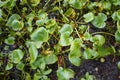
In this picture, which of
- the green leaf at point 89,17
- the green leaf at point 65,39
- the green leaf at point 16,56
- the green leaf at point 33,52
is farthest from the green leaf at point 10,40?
the green leaf at point 89,17

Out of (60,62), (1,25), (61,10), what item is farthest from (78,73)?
(1,25)

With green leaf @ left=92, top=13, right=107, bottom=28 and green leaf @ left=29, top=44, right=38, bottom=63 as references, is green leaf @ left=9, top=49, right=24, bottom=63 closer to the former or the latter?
green leaf @ left=29, top=44, right=38, bottom=63

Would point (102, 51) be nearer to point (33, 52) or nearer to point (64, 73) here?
point (64, 73)

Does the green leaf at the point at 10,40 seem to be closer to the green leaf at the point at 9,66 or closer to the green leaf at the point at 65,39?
the green leaf at the point at 9,66

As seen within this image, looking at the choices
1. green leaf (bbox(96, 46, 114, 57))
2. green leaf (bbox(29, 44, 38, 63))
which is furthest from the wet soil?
green leaf (bbox(29, 44, 38, 63))

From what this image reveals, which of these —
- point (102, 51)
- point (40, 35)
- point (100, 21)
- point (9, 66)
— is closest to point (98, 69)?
point (102, 51)

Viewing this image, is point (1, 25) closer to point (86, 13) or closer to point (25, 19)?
point (25, 19)
